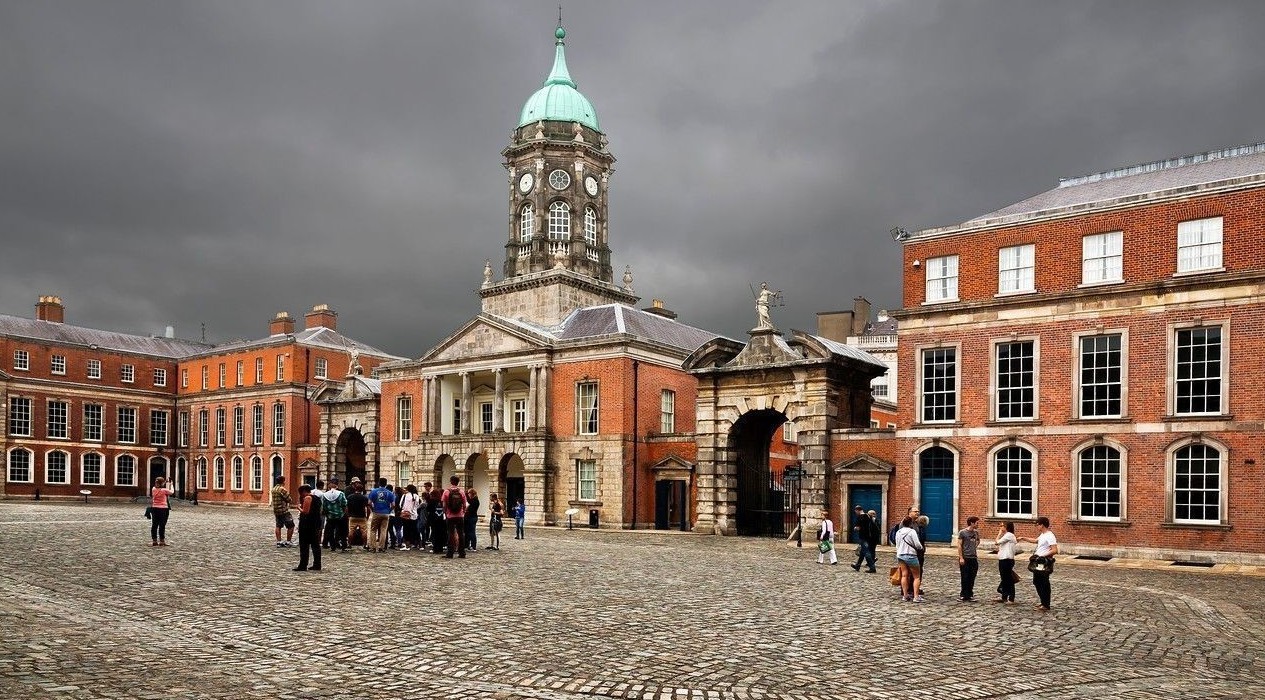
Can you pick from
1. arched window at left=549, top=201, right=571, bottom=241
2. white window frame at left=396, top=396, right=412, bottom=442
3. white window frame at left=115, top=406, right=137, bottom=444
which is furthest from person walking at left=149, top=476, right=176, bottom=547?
white window frame at left=115, top=406, right=137, bottom=444

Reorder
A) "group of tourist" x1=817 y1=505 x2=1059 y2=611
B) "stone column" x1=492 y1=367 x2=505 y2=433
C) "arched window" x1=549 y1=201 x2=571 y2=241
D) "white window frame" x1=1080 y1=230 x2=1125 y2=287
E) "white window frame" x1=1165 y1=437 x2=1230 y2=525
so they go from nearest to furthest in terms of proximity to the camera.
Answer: "group of tourist" x1=817 y1=505 x2=1059 y2=611
"white window frame" x1=1165 y1=437 x2=1230 y2=525
"white window frame" x1=1080 y1=230 x2=1125 y2=287
"stone column" x1=492 y1=367 x2=505 y2=433
"arched window" x1=549 y1=201 x2=571 y2=241

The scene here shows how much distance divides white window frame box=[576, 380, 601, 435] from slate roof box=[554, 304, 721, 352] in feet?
7.74

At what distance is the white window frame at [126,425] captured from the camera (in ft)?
230

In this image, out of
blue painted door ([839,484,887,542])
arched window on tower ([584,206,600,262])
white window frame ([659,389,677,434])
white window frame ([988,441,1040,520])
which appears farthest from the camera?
arched window on tower ([584,206,600,262])

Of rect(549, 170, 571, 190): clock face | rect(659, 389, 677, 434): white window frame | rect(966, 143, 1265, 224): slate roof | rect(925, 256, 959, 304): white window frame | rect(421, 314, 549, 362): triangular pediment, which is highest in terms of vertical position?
rect(549, 170, 571, 190): clock face

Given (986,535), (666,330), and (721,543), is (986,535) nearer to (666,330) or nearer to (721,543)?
(721,543)

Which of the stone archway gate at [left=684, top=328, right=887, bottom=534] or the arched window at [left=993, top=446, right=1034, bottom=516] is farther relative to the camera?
the stone archway gate at [left=684, top=328, right=887, bottom=534]

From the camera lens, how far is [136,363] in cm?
7181

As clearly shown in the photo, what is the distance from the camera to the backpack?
24.2 meters

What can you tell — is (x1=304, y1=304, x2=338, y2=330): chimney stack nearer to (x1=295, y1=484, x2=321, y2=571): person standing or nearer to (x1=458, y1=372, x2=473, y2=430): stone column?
(x1=458, y1=372, x2=473, y2=430): stone column

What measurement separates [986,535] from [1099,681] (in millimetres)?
20860

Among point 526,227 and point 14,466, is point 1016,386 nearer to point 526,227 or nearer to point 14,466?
point 526,227

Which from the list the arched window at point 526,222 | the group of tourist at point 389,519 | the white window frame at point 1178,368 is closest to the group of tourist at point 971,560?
the group of tourist at point 389,519

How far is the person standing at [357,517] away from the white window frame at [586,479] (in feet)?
64.7
